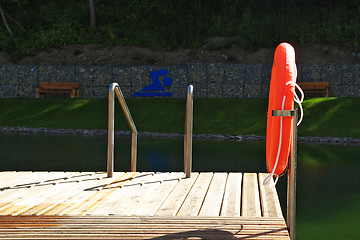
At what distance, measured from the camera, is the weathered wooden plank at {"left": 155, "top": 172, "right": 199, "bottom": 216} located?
371 centimetres

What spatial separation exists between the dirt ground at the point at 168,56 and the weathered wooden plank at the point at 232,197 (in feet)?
56.7

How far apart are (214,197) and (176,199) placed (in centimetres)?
35

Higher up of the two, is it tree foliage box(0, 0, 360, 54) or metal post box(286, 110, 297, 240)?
tree foliage box(0, 0, 360, 54)

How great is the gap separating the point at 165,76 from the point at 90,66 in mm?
3482

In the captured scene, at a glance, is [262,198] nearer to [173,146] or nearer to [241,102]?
[173,146]

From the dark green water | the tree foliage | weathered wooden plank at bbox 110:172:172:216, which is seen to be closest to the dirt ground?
the tree foliage

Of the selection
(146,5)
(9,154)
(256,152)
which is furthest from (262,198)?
(146,5)

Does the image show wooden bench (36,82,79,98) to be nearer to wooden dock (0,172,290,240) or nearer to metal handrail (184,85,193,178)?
wooden dock (0,172,290,240)

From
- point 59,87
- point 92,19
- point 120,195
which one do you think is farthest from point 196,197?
point 92,19

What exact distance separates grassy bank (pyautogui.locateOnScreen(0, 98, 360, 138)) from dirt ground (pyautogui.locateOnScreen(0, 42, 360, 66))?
4.06m

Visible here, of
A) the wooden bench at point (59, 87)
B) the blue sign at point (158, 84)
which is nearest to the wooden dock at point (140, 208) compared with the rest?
the blue sign at point (158, 84)

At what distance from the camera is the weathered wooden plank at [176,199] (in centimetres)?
371

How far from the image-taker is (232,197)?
4.21 m

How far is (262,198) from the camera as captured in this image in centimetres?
414
